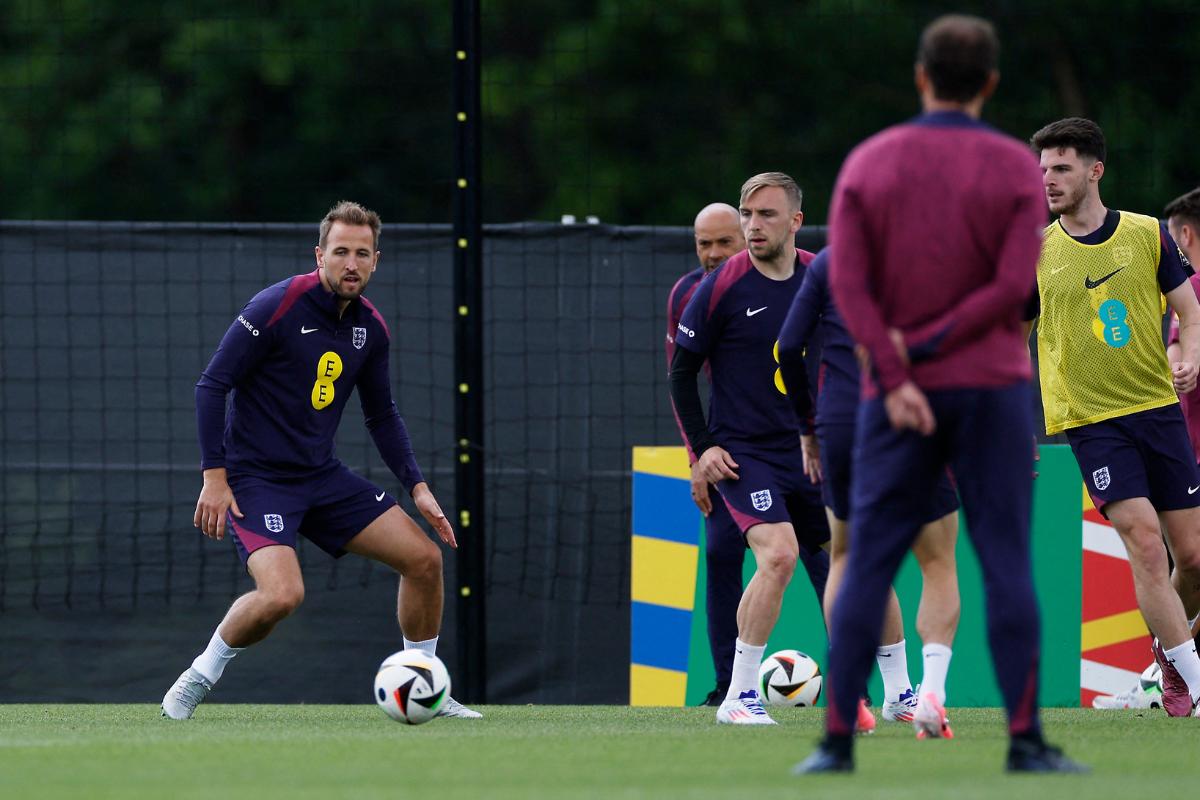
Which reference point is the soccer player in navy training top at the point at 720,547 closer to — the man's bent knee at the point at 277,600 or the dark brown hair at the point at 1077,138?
the dark brown hair at the point at 1077,138

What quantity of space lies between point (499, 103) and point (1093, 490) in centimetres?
1076

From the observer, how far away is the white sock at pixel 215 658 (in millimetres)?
7480

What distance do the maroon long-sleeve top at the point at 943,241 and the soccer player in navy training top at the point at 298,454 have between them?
10.4ft

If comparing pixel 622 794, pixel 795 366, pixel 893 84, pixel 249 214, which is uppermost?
pixel 893 84

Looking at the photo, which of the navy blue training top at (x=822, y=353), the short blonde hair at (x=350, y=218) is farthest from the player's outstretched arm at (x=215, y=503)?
the navy blue training top at (x=822, y=353)

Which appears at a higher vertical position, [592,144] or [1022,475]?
[592,144]

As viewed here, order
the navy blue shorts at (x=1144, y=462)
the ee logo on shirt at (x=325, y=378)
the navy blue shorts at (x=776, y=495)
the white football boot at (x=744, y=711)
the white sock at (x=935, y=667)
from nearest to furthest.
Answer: the white sock at (x=935, y=667) < the white football boot at (x=744, y=711) < the navy blue shorts at (x=1144, y=462) < the navy blue shorts at (x=776, y=495) < the ee logo on shirt at (x=325, y=378)

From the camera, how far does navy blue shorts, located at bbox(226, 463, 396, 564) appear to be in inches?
296

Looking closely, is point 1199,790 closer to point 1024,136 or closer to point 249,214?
point 1024,136

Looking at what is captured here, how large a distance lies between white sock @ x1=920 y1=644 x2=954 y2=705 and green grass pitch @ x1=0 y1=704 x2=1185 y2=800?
0.63 ft

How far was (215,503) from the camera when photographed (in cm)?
743

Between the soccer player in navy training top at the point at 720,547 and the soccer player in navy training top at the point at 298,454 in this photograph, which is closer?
the soccer player in navy training top at the point at 298,454

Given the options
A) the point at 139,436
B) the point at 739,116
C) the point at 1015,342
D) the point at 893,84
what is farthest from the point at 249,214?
the point at 1015,342

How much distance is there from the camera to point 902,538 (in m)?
4.78
